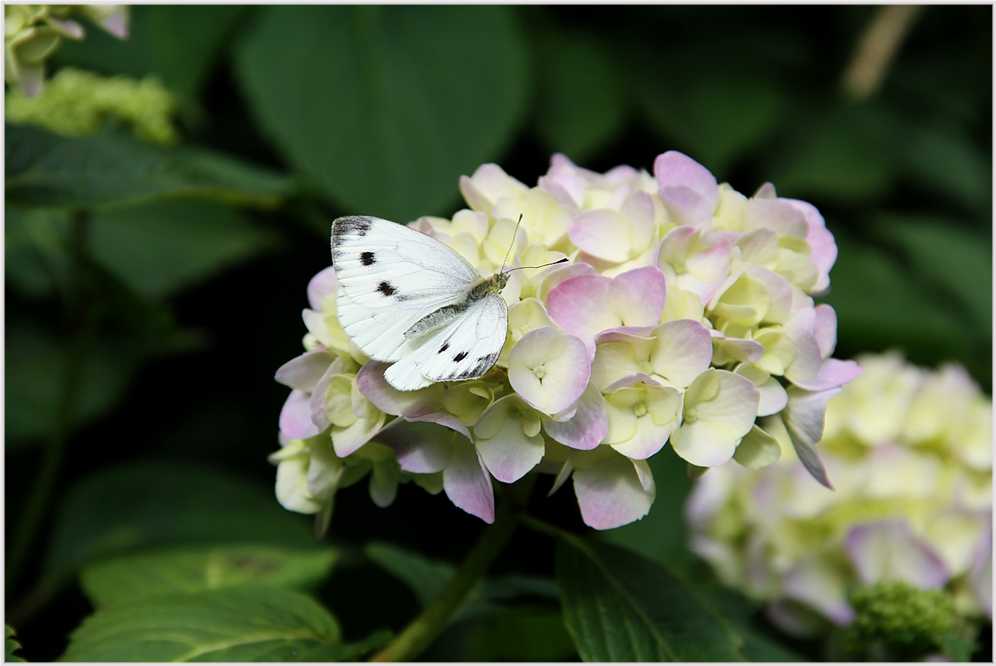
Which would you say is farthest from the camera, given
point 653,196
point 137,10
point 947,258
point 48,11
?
point 947,258

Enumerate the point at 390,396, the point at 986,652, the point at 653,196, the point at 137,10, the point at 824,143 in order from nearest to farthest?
the point at 390,396 < the point at 653,196 < the point at 986,652 < the point at 137,10 < the point at 824,143

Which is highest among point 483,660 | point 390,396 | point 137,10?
point 390,396

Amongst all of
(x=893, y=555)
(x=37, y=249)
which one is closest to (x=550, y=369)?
(x=893, y=555)

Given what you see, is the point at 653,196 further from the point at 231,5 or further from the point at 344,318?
the point at 231,5

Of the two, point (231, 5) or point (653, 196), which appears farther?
point (231, 5)

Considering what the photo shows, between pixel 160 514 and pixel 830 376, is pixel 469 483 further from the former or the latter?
pixel 160 514

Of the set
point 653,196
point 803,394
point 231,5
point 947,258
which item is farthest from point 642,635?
point 947,258

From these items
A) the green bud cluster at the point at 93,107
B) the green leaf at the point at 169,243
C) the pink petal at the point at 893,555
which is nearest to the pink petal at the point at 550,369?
the pink petal at the point at 893,555
